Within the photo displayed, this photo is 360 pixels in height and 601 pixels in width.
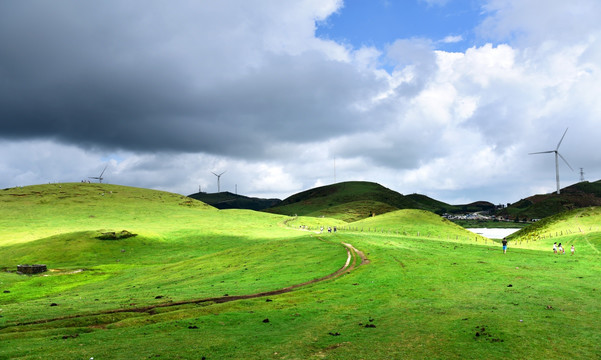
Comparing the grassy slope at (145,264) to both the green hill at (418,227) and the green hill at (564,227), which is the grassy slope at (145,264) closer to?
the green hill at (418,227)

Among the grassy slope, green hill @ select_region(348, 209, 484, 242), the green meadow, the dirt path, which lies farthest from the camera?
green hill @ select_region(348, 209, 484, 242)

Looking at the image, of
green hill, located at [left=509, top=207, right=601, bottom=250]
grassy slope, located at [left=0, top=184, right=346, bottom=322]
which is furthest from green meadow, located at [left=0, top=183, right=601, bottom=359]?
green hill, located at [left=509, top=207, right=601, bottom=250]

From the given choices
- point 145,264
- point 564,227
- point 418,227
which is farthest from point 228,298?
point 564,227

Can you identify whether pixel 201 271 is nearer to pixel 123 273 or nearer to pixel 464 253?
pixel 123 273

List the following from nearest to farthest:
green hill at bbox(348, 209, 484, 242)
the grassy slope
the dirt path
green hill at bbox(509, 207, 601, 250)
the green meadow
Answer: the green meadow, the dirt path, the grassy slope, green hill at bbox(509, 207, 601, 250), green hill at bbox(348, 209, 484, 242)

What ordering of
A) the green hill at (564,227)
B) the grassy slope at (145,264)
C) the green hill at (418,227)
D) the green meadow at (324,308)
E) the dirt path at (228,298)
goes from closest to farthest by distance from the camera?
the green meadow at (324,308)
the dirt path at (228,298)
the grassy slope at (145,264)
the green hill at (564,227)
the green hill at (418,227)

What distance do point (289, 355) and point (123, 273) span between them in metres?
74.7

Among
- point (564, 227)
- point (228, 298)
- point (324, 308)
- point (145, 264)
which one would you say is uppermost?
point (564, 227)

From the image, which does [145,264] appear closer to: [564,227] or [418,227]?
[418,227]

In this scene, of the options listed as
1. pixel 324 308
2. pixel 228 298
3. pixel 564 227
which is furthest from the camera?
pixel 564 227

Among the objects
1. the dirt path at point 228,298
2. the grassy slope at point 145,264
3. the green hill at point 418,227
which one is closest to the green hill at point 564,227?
the green hill at point 418,227

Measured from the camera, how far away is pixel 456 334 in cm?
2666

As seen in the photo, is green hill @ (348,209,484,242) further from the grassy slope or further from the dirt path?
the dirt path

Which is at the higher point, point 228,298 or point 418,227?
point 418,227
